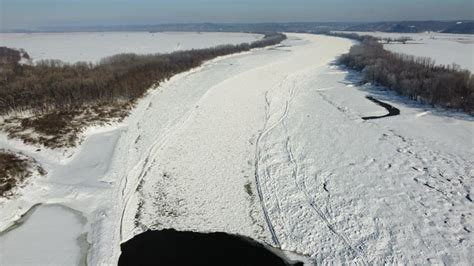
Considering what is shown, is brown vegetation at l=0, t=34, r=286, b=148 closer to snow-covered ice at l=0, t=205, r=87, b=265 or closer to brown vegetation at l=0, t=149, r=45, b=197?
brown vegetation at l=0, t=149, r=45, b=197

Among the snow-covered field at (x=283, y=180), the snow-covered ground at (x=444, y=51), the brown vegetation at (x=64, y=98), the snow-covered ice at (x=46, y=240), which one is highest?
the snow-covered ground at (x=444, y=51)

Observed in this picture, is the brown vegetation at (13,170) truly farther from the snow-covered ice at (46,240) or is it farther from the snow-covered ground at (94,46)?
the snow-covered ground at (94,46)

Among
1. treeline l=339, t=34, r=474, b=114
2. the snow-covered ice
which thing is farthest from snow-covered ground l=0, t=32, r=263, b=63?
the snow-covered ice

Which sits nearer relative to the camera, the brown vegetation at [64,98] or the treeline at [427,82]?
the brown vegetation at [64,98]

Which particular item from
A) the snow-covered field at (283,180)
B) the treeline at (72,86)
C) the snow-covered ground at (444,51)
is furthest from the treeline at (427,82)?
the treeline at (72,86)

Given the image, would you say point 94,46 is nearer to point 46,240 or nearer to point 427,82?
point 427,82
